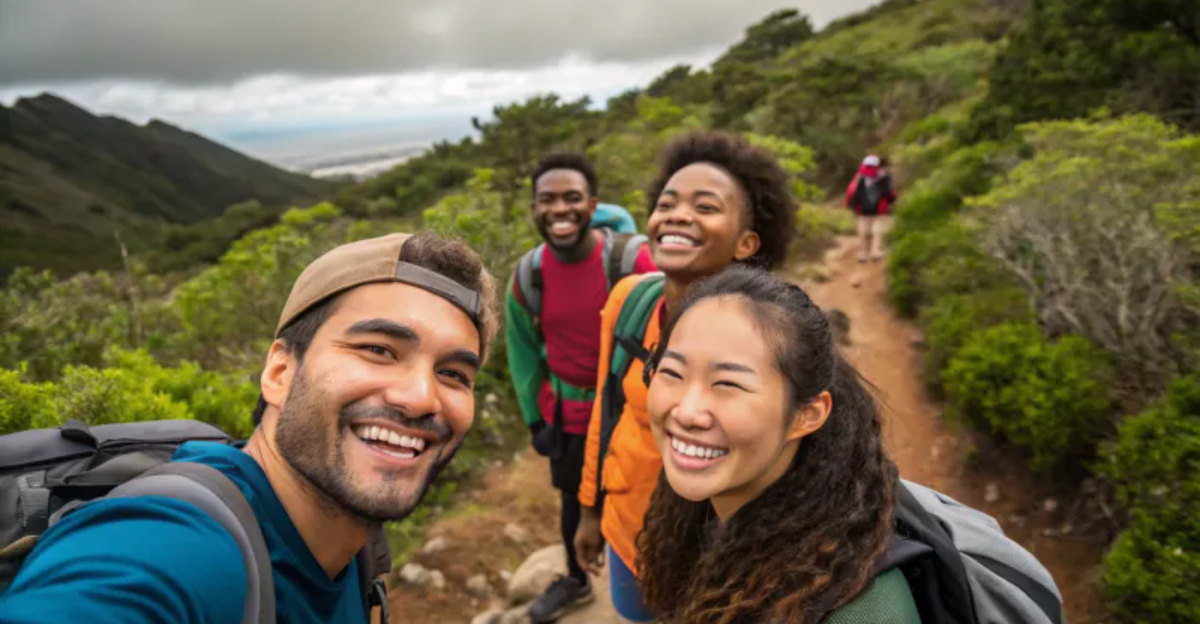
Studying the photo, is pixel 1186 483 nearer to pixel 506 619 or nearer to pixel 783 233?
pixel 783 233

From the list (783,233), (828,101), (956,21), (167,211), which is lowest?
(167,211)

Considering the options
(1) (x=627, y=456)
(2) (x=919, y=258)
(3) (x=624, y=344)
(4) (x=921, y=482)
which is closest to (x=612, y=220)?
(3) (x=624, y=344)

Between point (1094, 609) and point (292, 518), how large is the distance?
428 centimetres

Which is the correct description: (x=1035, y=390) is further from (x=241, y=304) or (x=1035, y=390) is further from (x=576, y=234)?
(x=241, y=304)

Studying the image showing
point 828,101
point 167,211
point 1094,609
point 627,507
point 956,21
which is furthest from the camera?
point 167,211

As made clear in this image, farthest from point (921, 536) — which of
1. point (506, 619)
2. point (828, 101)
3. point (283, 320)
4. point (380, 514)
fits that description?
point (828, 101)

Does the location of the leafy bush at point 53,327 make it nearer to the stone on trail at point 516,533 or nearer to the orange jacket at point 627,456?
the stone on trail at point 516,533

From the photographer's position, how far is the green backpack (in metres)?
2.46

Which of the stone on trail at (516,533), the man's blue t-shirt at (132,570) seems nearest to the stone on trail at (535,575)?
the stone on trail at (516,533)

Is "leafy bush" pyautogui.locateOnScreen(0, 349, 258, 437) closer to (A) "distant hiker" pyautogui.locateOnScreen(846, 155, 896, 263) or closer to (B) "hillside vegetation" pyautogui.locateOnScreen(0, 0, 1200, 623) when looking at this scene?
(B) "hillside vegetation" pyautogui.locateOnScreen(0, 0, 1200, 623)

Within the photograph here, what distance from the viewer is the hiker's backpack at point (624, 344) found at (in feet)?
8.09

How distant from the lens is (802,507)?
1.57 meters

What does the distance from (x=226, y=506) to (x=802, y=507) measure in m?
1.35

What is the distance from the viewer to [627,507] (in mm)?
2498
